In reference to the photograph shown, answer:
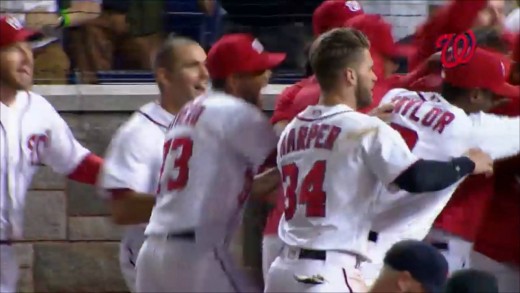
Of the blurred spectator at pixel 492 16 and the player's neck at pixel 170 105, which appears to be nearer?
the player's neck at pixel 170 105

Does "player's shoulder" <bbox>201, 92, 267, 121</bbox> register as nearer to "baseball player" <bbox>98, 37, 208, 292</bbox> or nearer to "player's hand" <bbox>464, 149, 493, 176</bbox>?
"baseball player" <bbox>98, 37, 208, 292</bbox>

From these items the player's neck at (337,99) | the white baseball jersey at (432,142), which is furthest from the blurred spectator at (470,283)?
the white baseball jersey at (432,142)

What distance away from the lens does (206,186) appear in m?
6.71

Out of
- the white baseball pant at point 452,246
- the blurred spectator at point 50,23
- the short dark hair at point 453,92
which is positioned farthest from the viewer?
the blurred spectator at point 50,23

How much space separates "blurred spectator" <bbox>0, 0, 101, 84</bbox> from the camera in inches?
394

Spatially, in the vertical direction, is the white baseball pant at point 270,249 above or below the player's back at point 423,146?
below

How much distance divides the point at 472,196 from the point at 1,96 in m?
2.62

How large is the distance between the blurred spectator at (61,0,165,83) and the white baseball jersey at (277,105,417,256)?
3.91 metres

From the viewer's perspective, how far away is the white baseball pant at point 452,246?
22.9 feet

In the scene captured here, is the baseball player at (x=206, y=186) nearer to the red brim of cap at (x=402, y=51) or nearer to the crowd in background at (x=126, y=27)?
the red brim of cap at (x=402, y=51)

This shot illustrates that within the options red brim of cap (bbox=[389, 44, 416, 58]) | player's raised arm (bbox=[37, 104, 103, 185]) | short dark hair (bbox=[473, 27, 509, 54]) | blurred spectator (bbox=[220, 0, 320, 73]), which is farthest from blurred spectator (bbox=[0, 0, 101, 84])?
short dark hair (bbox=[473, 27, 509, 54])

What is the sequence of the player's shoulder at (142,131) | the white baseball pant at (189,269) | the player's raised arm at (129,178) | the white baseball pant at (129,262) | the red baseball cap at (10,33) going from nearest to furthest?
the white baseball pant at (189,269), the player's raised arm at (129,178), the player's shoulder at (142,131), the white baseball pant at (129,262), the red baseball cap at (10,33)

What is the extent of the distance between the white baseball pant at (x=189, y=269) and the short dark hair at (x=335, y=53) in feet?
Result: 3.25

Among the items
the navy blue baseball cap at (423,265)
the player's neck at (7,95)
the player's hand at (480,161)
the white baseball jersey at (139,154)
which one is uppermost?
the navy blue baseball cap at (423,265)
